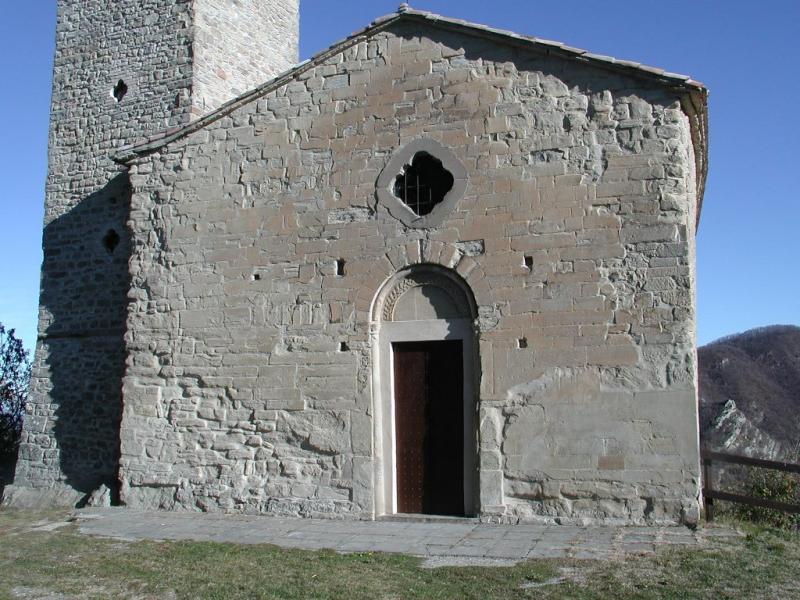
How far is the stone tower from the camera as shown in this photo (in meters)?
12.8

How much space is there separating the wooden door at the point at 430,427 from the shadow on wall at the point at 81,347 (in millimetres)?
5357

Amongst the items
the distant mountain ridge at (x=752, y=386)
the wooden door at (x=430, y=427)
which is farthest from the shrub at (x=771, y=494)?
the distant mountain ridge at (x=752, y=386)

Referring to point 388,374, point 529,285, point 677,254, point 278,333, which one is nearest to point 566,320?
point 529,285

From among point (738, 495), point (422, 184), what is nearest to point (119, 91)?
point (422, 184)

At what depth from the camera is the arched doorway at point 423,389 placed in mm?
9086

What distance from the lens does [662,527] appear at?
788cm

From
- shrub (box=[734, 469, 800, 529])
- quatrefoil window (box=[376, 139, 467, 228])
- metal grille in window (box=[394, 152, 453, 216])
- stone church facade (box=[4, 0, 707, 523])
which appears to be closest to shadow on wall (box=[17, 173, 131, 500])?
stone church facade (box=[4, 0, 707, 523])

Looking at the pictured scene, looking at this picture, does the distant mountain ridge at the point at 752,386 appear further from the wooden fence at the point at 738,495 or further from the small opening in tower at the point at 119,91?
the small opening in tower at the point at 119,91

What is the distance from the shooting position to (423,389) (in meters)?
9.32

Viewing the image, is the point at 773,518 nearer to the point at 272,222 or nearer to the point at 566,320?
the point at 566,320

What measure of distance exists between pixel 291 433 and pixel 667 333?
175 inches

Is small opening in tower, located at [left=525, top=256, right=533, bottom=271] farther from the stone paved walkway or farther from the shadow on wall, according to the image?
the shadow on wall

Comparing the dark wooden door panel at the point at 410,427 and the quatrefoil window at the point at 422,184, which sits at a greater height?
the quatrefoil window at the point at 422,184

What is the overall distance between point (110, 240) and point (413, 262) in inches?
252
